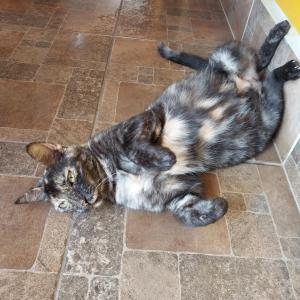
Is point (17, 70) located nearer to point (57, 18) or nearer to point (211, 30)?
point (57, 18)

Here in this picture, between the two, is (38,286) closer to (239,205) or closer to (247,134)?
(239,205)

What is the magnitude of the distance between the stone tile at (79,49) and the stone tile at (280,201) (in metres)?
1.37

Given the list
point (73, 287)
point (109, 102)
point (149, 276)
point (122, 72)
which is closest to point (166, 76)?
point (122, 72)

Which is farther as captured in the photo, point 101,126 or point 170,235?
point 101,126

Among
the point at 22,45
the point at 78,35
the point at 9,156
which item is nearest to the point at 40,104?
the point at 9,156

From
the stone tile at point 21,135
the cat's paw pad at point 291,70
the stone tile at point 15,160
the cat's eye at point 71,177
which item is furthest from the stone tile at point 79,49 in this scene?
the cat's paw pad at point 291,70

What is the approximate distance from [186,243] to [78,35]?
184 cm

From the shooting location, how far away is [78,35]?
100 inches

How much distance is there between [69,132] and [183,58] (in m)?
0.97

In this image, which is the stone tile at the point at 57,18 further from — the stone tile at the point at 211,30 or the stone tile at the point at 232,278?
the stone tile at the point at 232,278

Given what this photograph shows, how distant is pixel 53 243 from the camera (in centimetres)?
141

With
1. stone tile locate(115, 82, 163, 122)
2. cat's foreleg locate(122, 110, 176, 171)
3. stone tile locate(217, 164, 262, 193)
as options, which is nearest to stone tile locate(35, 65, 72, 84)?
stone tile locate(115, 82, 163, 122)

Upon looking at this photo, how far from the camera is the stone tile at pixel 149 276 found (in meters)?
1.27

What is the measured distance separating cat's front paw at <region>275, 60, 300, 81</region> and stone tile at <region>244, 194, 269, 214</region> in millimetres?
609
